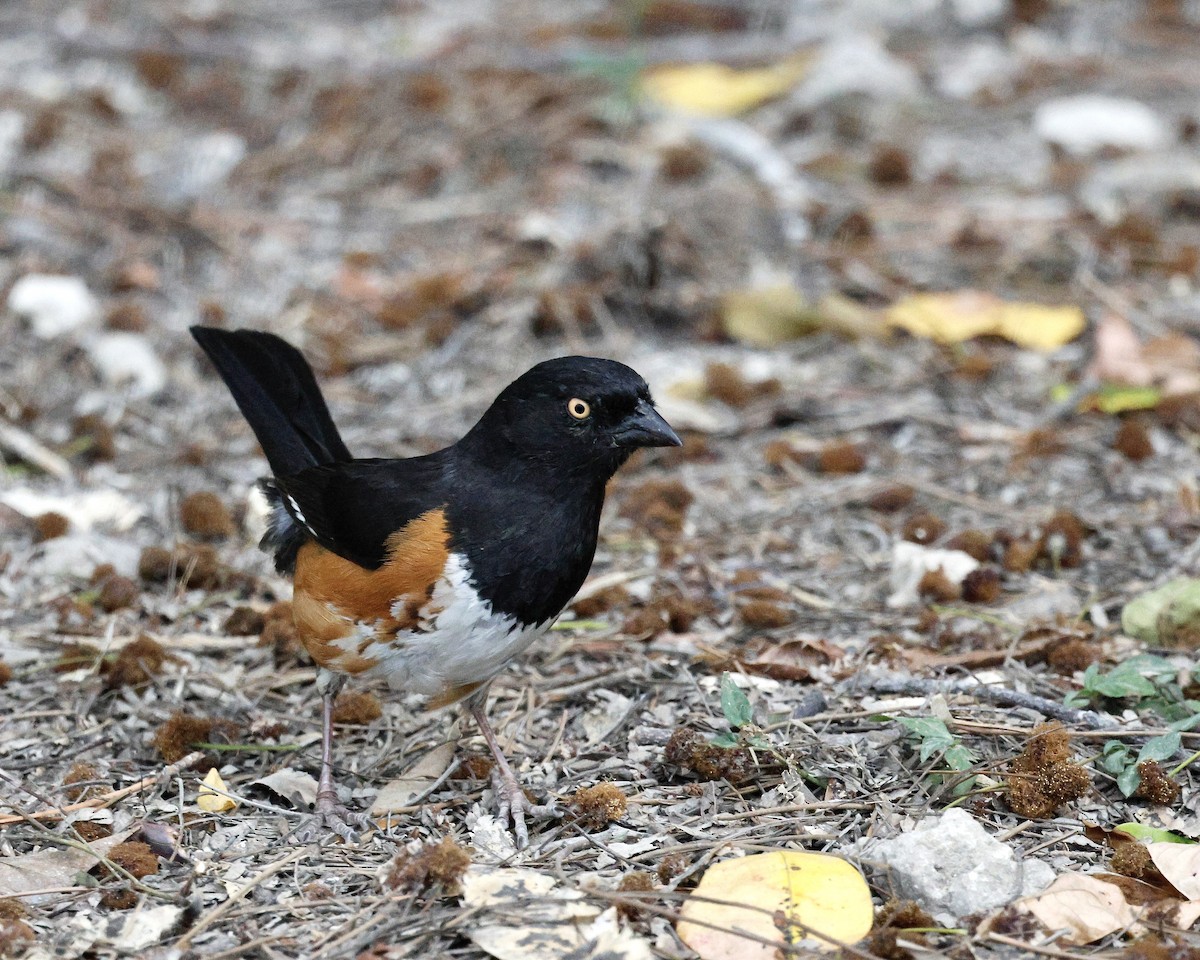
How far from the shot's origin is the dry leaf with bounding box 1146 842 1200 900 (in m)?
2.58

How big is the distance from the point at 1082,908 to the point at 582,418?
143cm

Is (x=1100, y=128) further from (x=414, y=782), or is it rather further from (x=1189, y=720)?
(x=414, y=782)

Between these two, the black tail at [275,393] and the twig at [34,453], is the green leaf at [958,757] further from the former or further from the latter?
the twig at [34,453]

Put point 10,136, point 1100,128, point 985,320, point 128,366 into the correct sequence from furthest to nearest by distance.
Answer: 1. point 1100,128
2. point 10,136
3. point 985,320
4. point 128,366

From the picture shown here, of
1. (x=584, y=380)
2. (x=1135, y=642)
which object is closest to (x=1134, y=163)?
(x=1135, y=642)

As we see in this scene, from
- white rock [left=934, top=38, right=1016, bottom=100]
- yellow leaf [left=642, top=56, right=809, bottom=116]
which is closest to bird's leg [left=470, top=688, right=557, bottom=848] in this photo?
yellow leaf [left=642, top=56, right=809, bottom=116]

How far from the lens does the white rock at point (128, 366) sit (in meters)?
5.29

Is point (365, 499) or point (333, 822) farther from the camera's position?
point (365, 499)

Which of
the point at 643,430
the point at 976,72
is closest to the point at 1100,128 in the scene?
the point at 976,72

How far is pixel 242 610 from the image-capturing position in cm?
394

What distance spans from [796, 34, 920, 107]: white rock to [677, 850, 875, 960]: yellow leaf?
17.6 ft

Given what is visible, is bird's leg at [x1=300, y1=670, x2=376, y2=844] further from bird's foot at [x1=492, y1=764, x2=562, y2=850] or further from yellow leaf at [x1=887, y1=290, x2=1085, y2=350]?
yellow leaf at [x1=887, y1=290, x2=1085, y2=350]

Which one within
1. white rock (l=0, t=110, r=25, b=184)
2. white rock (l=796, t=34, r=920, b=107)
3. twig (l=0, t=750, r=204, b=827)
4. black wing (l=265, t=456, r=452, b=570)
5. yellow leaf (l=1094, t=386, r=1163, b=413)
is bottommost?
yellow leaf (l=1094, t=386, r=1163, b=413)

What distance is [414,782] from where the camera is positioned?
3330 millimetres
